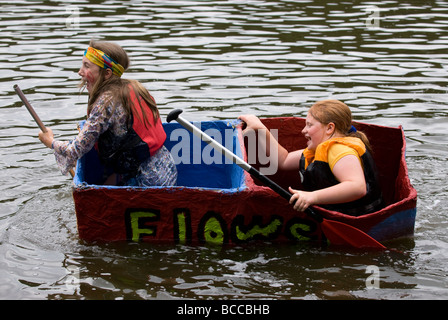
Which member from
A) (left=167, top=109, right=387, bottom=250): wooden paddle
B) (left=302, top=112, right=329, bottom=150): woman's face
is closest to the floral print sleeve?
(left=167, top=109, right=387, bottom=250): wooden paddle

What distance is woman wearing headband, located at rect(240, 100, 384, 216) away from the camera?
414 cm

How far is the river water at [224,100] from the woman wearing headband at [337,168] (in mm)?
358

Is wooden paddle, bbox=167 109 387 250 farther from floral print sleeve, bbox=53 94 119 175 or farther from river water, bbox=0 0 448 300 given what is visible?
floral print sleeve, bbox=53 94 119 175

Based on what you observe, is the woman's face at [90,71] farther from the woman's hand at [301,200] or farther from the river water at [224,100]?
the woman's hand at [301,200]

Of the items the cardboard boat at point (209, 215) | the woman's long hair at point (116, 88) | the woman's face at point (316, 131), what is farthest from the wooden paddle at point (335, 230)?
the woman's face at point (316, 131)

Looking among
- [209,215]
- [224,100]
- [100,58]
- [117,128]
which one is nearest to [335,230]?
[209,215]

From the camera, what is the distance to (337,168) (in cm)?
425

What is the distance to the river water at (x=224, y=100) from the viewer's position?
4066 mm

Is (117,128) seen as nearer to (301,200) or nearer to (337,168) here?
(301,200)

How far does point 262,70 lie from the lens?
354 inches

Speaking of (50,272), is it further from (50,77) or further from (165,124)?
(50,77)

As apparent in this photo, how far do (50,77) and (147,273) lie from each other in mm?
5188
